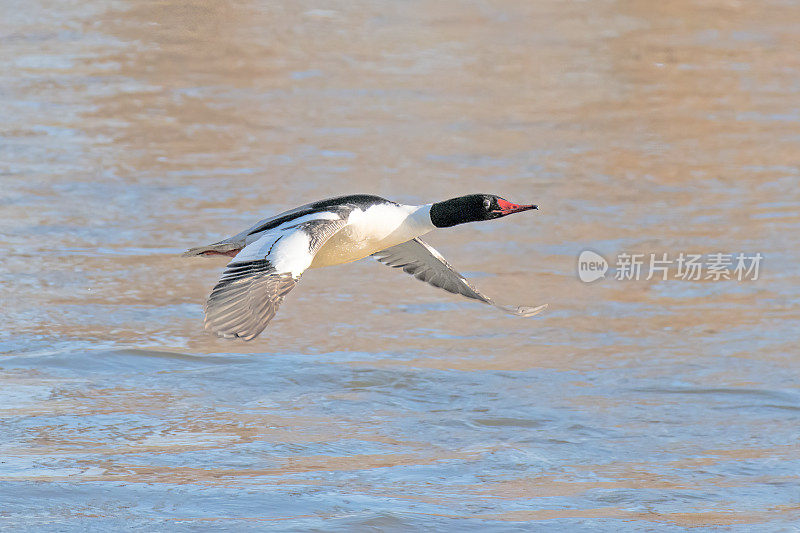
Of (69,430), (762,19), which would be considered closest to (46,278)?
(69,430)

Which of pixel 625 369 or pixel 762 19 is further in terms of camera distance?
pixel 762 19

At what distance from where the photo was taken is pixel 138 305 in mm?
8828

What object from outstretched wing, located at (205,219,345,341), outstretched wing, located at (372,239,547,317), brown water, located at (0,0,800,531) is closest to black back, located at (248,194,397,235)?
outstretched wing, located at (205,219,345,341)

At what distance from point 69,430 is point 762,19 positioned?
40.6ft

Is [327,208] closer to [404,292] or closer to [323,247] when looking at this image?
[323,247]

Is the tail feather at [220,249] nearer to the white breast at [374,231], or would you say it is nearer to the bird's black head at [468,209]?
the white breast at [374,231]

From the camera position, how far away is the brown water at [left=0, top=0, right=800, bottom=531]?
647 centimetres

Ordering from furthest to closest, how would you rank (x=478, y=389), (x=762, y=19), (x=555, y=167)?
(x=762, y=19) < (x=555, y=167) < (x=478, y=389)

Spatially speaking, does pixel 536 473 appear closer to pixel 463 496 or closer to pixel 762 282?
pixel 463 496

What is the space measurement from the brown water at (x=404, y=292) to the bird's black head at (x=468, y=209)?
1.12 m

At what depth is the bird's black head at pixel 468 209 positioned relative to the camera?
674cm

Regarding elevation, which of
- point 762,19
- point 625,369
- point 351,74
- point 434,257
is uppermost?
point 762,19

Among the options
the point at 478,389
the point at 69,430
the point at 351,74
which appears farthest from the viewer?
the point at 351,74

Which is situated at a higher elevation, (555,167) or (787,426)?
(555,167)
